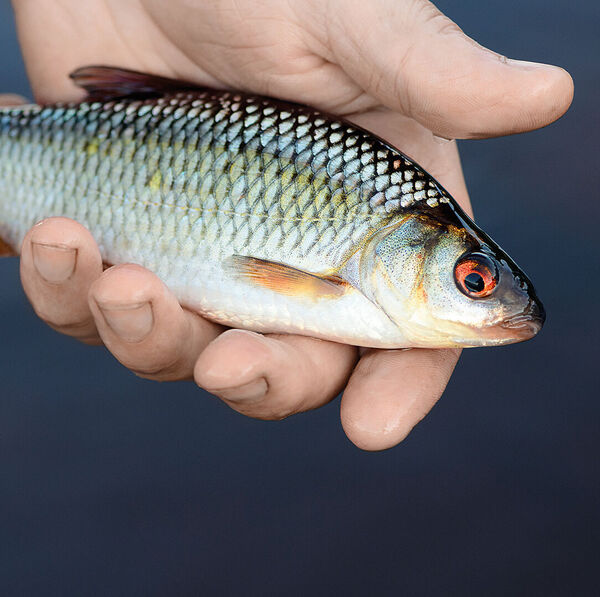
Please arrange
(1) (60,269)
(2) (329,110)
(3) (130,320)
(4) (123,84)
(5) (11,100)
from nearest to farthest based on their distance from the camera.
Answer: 1. (3) (130,320)
2. (1) (60,269)
3. (4) (123,84)
4. (2) (329,110)
5. (5) (11,100)

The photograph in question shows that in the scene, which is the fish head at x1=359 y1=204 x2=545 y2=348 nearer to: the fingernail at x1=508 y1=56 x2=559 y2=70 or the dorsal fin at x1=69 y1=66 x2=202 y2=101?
the fingernail at x1=508 y1=56 x2=559 y2=70

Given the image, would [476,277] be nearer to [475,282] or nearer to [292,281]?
[475,282]

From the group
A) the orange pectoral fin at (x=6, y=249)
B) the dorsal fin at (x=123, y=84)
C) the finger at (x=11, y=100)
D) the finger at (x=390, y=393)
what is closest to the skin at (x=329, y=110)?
the finger at (x=390, y=393)

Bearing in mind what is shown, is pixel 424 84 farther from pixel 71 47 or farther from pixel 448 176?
pixel 71 47

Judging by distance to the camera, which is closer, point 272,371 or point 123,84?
point 272,371

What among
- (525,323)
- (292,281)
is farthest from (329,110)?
(525,323)

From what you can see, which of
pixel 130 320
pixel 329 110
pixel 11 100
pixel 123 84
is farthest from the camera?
pixel 11 100

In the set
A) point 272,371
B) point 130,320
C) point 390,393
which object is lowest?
point 390,393
